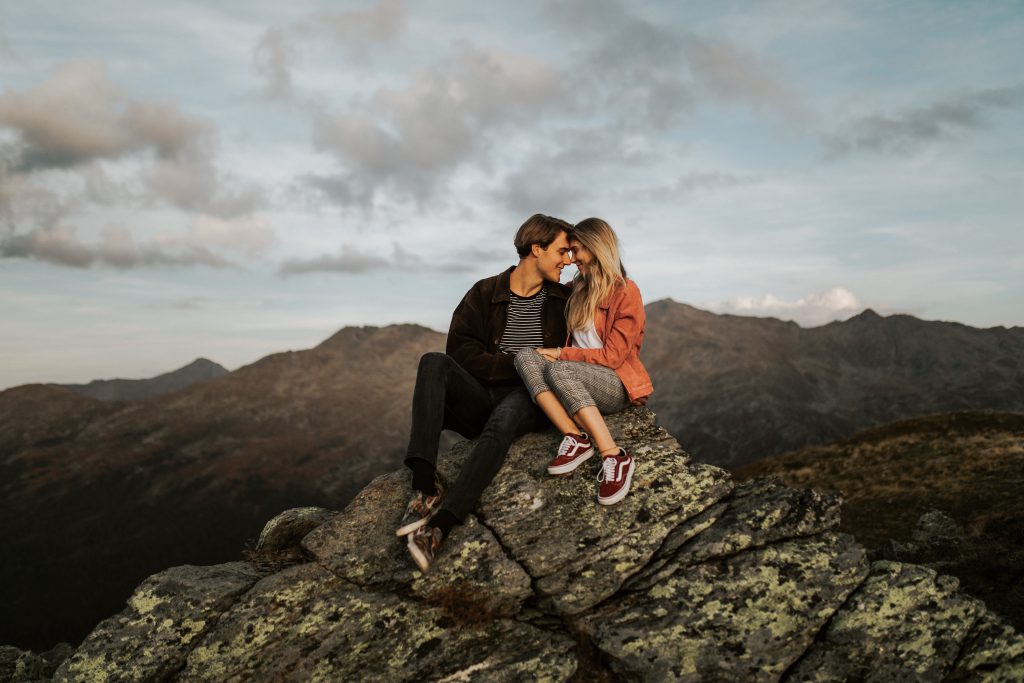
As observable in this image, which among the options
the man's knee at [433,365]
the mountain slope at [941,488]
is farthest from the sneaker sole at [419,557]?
the mountain slope at [941,488]

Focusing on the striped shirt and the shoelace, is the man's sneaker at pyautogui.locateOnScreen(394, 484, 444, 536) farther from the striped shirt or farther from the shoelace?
the striped shirt

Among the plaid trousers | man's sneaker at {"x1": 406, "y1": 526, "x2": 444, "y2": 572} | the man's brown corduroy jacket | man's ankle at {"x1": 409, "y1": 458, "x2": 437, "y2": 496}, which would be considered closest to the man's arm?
the man's brown corduroy jacket

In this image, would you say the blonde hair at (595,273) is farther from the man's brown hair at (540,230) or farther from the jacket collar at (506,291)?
the jacket collar at (506,291)

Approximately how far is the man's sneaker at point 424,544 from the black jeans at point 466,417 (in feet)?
1.30

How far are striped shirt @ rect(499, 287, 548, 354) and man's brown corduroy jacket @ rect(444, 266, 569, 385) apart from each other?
9 centimetres

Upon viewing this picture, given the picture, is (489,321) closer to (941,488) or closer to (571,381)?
(571,381)

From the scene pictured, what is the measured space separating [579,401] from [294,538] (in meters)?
6.31

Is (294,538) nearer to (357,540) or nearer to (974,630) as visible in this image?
(357,540)

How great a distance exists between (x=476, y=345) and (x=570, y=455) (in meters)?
2.83

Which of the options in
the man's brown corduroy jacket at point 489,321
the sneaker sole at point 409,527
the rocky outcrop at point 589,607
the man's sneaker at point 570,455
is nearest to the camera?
the rocky outcrop at point 589,607

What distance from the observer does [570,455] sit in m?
9.21

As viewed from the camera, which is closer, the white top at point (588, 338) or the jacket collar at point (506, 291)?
the white top at point (588, 338)

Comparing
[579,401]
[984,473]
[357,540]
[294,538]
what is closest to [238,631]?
[357,540]

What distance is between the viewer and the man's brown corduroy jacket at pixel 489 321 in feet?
35.1
